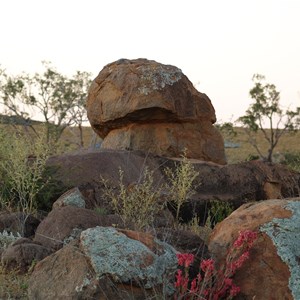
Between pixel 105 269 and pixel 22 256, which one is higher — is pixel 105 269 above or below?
above

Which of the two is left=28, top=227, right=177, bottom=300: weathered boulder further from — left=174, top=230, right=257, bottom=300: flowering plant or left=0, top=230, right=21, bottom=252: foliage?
left=0, top=230, right=21, bottom=252: foliage

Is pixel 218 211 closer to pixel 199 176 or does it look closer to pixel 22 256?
pixel 199 176

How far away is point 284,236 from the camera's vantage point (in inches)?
191

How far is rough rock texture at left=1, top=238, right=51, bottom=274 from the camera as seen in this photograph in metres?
5.89

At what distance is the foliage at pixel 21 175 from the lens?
8547mm

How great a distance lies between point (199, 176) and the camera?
11305 mm

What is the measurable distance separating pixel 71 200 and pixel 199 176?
3496mm

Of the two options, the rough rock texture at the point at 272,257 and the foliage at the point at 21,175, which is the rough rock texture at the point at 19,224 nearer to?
the foliage at the point at 21,175

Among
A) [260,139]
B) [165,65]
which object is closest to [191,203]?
[165,65]

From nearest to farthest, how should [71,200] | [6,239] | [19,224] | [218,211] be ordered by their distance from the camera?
[6,239] < [19,224] < [71,200] < [218,211]

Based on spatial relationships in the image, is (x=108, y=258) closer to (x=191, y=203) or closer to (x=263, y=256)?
(x=263, y=256)

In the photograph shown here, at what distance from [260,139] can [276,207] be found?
50.0 m

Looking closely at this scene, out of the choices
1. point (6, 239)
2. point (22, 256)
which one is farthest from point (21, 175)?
point (22, 256)

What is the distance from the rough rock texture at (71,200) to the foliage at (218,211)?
219cm
